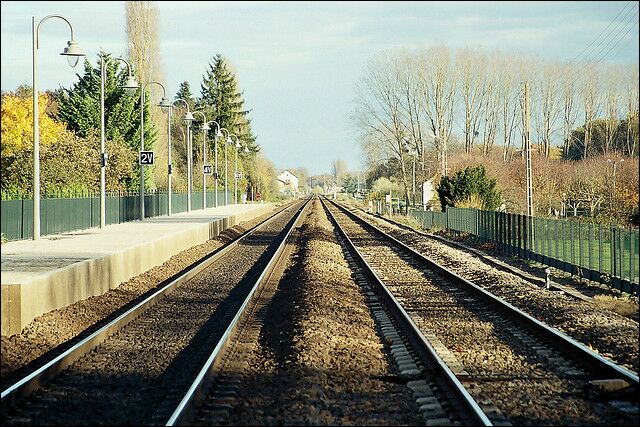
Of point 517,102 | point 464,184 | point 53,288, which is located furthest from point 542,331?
point 517,102

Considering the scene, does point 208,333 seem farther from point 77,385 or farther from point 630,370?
point 630,370

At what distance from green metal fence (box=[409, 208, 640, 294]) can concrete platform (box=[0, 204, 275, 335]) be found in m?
11.7

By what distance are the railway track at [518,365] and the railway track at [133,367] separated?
3376 mm

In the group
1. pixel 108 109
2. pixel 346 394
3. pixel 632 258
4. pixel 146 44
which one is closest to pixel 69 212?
pixel 632 258

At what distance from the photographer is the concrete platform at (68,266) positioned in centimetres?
1473

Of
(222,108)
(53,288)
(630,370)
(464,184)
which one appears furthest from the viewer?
(222,108)

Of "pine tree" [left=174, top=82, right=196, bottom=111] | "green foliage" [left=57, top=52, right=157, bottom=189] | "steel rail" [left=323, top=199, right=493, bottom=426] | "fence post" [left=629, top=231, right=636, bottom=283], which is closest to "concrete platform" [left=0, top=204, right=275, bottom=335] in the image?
"steel rail" [left=323, top=199, right=493, bottom=426]

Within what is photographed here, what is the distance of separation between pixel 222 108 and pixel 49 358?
10885 cm

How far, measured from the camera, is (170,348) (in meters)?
13.4

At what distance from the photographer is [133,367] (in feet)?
38.9

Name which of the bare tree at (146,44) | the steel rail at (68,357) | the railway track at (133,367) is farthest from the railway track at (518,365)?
the bare tree at (146,44)

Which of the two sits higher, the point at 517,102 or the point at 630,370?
the point at 517,102

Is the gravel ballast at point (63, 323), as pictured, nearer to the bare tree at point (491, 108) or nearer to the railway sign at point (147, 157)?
the railway sign at point (147, 157)

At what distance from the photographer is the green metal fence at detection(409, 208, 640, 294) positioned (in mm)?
20844
